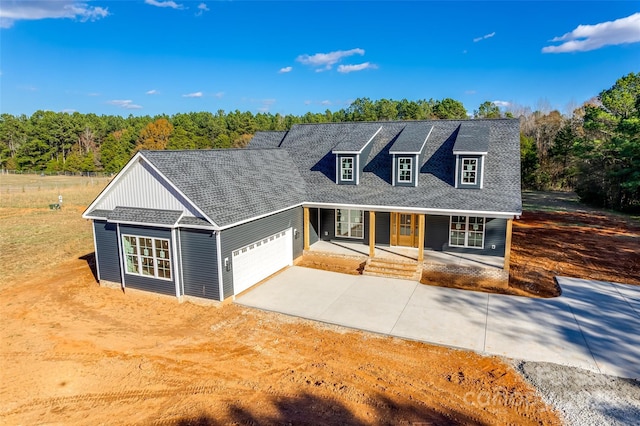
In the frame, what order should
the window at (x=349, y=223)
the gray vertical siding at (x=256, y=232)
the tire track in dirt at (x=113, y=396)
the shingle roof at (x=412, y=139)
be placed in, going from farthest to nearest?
the window at (x=349, y=223), the shingle roof at (x=412, y=139), the gray vertical siding at (x=256, y=232), the tire track in dirt at (x=113, y=396)

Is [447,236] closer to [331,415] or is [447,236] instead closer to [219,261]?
[219,261]

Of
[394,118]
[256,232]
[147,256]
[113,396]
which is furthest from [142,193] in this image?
[394,118]

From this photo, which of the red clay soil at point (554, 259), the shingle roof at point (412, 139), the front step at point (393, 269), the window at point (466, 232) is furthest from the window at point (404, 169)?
the red clay soil at point (554, 259)

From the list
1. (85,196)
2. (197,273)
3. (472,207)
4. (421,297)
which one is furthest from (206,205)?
(85,196)

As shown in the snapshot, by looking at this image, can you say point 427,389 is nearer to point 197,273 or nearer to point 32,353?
point 197,273

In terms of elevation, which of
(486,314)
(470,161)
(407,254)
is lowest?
(486,314)

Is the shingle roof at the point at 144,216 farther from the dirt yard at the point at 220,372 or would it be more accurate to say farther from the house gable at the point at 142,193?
the dirt yard at the point at 220,372
